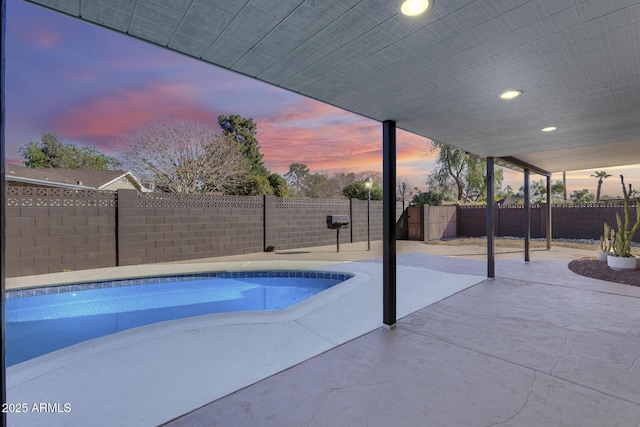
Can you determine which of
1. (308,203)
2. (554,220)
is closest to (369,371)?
(308,203)

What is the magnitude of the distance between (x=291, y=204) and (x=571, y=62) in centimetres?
761

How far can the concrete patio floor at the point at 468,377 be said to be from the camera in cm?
165

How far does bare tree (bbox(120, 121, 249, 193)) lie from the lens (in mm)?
11883

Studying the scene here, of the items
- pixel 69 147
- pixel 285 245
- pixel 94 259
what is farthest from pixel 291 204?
pixel 69 147

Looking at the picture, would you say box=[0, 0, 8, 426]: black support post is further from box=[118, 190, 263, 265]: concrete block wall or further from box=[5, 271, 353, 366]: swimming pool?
box=[118, 190, 263, 265]: concrete block wall

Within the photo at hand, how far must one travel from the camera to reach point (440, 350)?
243 cm

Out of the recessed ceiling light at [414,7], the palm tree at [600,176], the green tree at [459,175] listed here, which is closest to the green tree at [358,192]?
the green tree at [459,175]

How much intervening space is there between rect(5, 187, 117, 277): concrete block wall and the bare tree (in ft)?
19.6

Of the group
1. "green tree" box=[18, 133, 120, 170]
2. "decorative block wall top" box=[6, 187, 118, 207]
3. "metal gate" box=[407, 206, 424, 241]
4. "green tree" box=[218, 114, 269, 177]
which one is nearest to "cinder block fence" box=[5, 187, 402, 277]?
"decorative block wall top" box=[6, 187, 118, 207]

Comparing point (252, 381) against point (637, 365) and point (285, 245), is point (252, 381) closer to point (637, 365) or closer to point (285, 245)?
point (637, 365)

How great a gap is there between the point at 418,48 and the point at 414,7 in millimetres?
388

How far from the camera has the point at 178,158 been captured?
12.0 metres

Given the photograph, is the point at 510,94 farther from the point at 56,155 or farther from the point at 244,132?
the point at 56,155

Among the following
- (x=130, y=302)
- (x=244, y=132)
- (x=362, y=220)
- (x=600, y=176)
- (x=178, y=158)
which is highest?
(x=244, y=132)
